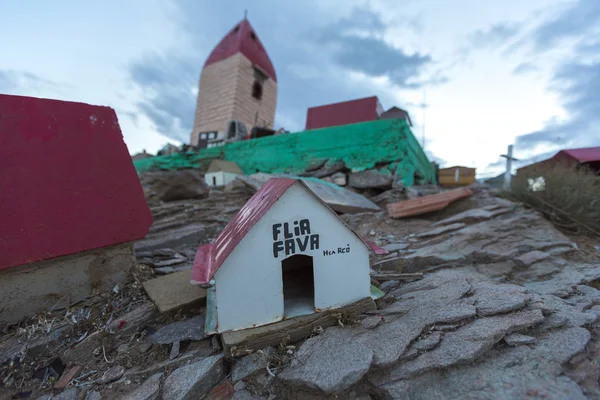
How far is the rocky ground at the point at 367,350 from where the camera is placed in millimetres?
1556

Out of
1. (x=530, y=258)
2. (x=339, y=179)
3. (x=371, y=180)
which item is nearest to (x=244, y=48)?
(x=339, y=179)

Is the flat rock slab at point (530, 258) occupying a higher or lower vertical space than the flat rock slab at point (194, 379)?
higher

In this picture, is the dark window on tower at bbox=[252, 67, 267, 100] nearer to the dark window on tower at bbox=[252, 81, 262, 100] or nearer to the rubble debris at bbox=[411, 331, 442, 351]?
the dark window on tower at bbox=[252, 81, 262, 100]

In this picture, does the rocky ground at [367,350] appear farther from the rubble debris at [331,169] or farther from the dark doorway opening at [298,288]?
the rubble debris at [331,169]

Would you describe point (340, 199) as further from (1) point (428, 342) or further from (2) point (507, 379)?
(2) point (507, 379)

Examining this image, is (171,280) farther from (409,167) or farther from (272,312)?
(409,167)

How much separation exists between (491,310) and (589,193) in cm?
519

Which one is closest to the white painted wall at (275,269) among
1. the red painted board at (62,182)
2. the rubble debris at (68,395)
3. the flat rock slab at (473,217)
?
the rubble debris at (68,395)

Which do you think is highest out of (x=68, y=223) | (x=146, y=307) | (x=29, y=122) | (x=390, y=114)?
(x=390, y=114)

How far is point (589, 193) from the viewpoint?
5137mm

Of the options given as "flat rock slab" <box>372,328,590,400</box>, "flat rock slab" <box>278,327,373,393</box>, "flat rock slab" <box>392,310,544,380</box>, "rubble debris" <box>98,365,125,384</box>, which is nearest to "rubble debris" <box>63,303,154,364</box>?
"rubble debris" <box>98,365,125,384</box>

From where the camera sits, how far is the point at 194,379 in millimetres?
1701

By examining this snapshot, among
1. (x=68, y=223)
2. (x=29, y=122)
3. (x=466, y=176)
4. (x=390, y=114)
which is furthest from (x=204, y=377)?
(x=466, y=176)

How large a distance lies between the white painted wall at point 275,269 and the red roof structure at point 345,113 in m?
10.9
